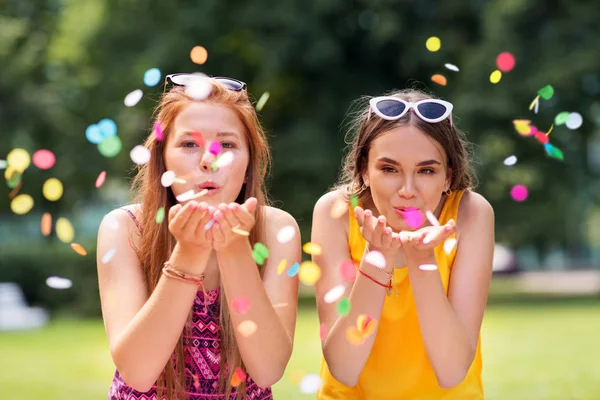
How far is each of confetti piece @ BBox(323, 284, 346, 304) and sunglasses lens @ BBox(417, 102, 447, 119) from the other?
671 mm

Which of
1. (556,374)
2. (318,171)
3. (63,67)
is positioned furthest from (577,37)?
(63,67)

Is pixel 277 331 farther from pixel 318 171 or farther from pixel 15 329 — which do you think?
pixel 318 171

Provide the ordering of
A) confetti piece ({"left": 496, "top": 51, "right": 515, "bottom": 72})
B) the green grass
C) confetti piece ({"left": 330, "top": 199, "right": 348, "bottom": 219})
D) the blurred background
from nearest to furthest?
confetti piece ({"left": 330, "top": 199, "right": 348, "bottom": 219}) → confetti piece ({"left": 496, "top": 51, "right": 515, "bottom": 72}) → the green grass → the blurred background

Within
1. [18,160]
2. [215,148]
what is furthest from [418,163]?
[18,160]

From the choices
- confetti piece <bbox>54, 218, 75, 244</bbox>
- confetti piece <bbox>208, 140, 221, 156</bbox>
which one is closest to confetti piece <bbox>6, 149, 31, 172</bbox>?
confetti piece <bbox>54, 218, 75, 244</bbox>

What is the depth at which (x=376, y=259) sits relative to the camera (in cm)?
287

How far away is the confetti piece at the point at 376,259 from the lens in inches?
112

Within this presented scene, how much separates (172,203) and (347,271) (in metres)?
0.66

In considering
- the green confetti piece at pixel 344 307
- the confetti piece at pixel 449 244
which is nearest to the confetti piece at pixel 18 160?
the green confetti piece at pixel 344 307

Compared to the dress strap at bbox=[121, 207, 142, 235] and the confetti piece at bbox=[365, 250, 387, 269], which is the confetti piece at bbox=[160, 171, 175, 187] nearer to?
the dress strap at bbox=[121, 207, 142, 235]

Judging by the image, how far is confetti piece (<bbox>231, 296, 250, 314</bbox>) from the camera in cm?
274

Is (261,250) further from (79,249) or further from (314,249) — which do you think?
(79,249)

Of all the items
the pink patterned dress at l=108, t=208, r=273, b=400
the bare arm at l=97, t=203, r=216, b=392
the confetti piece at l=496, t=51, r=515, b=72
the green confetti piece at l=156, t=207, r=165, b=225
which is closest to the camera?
the bare arm at l=97, t=203, r=216, b=392

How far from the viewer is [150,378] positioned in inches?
109
